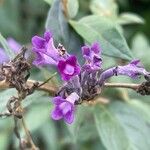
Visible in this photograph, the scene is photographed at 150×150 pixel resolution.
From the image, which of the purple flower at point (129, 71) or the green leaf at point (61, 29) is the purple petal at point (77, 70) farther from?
the green leaf at point (61, 29)

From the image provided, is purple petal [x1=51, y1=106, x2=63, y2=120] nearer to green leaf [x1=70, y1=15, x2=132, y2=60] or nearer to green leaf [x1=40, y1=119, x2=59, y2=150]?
green leaf [x1=70, y1=15, x2=132, y2=60]

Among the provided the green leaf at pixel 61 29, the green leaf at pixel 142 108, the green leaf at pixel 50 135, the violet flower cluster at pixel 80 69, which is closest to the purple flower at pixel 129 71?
the violet flower cluster at pixel 80 69

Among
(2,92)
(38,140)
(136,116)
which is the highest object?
(2,92)

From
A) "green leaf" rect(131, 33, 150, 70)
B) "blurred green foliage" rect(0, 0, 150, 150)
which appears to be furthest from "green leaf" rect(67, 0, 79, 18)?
"green leaf" rect(131, 33, 150, 70)

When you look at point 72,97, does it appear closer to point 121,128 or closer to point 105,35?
point 105,35

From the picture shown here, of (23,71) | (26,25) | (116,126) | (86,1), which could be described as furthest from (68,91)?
(26,25)

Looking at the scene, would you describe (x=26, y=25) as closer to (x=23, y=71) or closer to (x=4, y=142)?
(x=4, y=142)
